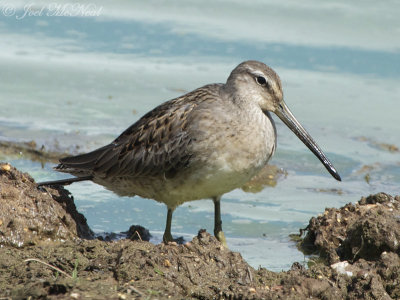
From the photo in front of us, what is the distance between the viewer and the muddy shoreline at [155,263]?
4508 mm

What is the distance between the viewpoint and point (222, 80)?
11180 millimetres

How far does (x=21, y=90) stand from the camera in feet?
36.3

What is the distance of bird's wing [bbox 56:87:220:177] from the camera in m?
6.14

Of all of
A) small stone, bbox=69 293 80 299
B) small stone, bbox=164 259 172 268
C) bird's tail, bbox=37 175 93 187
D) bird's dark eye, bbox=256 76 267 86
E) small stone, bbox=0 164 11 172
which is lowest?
small stone, bbox=69 293 80 299

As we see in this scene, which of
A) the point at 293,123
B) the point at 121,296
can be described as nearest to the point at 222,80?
the point at 293,123

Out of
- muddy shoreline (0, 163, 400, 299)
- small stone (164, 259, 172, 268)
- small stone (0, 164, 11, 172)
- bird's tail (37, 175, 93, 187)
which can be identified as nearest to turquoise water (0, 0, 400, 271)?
bird's tail (37, 175, 93, 187)

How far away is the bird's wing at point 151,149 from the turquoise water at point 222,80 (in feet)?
1.68

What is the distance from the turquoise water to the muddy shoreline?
2.45ft

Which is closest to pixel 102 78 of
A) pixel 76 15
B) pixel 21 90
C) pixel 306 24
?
pixel 21 90

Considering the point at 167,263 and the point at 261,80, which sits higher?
the point at 261,80

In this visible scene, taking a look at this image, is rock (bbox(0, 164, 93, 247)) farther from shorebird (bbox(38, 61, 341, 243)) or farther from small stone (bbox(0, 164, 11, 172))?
shorebird (bbox(38, 61, 341, 243))

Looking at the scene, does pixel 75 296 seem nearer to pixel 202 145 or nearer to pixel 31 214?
pixel 31 214

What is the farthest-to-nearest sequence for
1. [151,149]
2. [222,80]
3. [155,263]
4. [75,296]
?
[222,80]
[151,149]
[155,263]
[75,296]

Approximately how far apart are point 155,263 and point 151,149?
1754 mm
